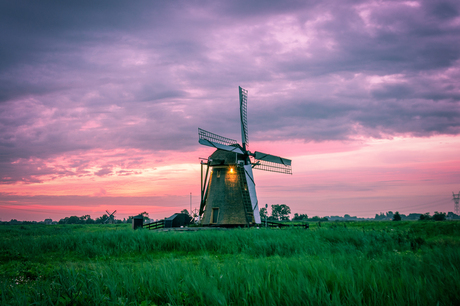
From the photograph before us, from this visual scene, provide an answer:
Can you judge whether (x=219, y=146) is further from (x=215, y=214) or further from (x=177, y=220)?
(x=177, y=220)

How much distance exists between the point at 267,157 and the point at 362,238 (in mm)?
20180

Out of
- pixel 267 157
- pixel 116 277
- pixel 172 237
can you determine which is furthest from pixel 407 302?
pixel 267 157

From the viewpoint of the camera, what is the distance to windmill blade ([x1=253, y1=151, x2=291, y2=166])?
30730mm

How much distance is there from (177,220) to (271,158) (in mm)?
13363

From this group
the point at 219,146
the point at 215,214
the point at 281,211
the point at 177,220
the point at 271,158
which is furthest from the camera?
the point at 281,211

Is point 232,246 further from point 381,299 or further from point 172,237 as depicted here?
point 381,299

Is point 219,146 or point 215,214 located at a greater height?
Answer: point 219,146

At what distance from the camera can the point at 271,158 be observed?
31781mm

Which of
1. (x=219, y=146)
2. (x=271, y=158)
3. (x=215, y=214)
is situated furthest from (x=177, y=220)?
(x=271, y=158)

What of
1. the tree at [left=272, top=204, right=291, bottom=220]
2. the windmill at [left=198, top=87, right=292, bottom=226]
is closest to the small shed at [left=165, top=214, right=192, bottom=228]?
the windmill at [left=198, top=87, right=292, bottom=226]

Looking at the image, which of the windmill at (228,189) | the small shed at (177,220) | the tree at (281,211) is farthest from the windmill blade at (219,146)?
the tree at (281,211)

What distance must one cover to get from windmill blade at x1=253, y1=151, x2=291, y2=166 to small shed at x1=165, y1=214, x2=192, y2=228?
11917 millimetres

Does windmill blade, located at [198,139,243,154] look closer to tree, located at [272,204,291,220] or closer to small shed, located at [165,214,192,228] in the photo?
small shed, located at [165,214,192,228]

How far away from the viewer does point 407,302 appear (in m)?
3.86
